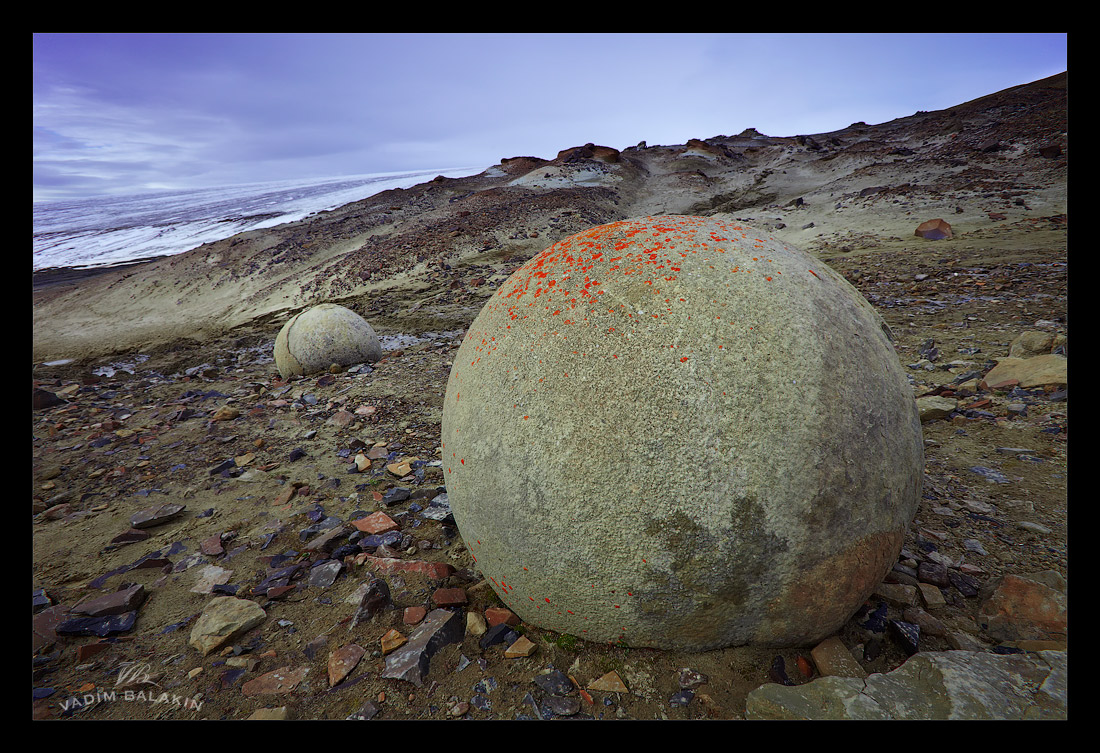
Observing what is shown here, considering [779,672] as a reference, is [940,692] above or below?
above

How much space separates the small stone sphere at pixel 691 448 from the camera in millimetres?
1746

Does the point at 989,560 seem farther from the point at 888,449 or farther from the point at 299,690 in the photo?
the point at 299,690

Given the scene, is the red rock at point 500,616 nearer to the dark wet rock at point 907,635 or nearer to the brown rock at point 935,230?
the dark wet rock at point 907,635

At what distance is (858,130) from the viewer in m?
37.2

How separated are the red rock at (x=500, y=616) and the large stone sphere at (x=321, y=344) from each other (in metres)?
5.25

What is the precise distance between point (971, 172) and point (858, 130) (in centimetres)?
2961

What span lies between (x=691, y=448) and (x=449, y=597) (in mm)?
1522

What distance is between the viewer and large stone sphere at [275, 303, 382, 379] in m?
6.74

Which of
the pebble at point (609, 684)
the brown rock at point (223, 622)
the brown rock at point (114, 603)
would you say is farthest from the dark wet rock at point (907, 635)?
the brown rock at point (114, 603)

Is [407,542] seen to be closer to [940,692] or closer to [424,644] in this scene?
[424,644]

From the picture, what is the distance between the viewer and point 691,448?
1.73 m

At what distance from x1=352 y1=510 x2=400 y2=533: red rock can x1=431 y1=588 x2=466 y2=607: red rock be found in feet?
2.75

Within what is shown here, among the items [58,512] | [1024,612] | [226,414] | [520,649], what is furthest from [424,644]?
[226,414]

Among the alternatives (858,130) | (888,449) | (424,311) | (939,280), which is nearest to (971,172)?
(939,280)
